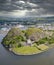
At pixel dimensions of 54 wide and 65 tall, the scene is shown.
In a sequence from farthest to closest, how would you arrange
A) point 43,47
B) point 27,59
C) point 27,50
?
point 43,47 < point 27,50 < point 27,59

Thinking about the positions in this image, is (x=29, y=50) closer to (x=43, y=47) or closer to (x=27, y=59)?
(x=43, y=47)

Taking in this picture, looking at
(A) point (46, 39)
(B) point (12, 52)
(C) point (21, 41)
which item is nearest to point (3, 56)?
(B) point (12, 52)

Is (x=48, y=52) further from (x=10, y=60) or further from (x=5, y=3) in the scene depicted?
(x=5, y=3)

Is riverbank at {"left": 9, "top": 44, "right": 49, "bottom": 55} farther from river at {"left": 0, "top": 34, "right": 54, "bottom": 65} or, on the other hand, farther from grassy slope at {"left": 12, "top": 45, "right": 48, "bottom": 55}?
river at {"left": 0, "top": 34, "right": 54, "bottom": 65}

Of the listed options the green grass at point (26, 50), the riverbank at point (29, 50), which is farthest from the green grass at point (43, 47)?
the green grass at point (26, 50)

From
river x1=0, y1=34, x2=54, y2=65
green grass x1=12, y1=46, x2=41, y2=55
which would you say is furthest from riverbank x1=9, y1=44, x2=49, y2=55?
river x1=0, y1=34, x2=54, y2=65

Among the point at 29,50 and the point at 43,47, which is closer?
the point at 29,50

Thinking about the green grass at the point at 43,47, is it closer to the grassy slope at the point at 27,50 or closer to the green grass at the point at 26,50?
the grassy slope at the point at 27,50

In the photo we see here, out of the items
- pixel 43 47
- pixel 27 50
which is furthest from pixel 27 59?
pixel 43 47
